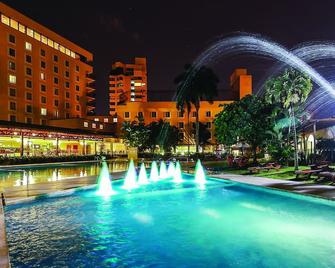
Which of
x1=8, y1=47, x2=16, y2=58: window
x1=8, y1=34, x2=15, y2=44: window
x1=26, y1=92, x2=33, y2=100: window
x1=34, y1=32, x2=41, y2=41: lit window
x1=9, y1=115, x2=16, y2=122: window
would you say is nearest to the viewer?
x1=9, y1=115, x2=16, y2=122: window

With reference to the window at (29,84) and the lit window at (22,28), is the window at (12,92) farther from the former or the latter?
the lit window at (22,28)

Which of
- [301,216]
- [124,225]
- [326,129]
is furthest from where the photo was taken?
[326,129]

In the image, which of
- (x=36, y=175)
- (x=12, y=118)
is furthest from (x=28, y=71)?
(x=36, y=175)

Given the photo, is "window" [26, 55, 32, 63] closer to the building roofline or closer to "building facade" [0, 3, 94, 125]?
"building facade" [0, 3, 94, 125]

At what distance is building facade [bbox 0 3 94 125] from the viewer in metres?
70.6

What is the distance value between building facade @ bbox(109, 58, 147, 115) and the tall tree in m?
114

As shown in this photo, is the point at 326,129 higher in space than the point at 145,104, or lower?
lower

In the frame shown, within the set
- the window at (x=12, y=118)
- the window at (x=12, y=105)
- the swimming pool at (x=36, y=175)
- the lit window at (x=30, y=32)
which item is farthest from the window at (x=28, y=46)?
the swimming pool at (x=36, y=175)

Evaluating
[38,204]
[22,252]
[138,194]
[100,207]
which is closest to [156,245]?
[22,252]

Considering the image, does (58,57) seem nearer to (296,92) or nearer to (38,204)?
(296,92)

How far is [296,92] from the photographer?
24.5 meters

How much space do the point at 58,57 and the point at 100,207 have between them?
260 feet

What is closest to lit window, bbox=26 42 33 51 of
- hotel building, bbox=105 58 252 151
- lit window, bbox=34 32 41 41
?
lit window, bbox=34 32 41 41

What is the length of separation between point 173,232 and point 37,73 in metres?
77.1
